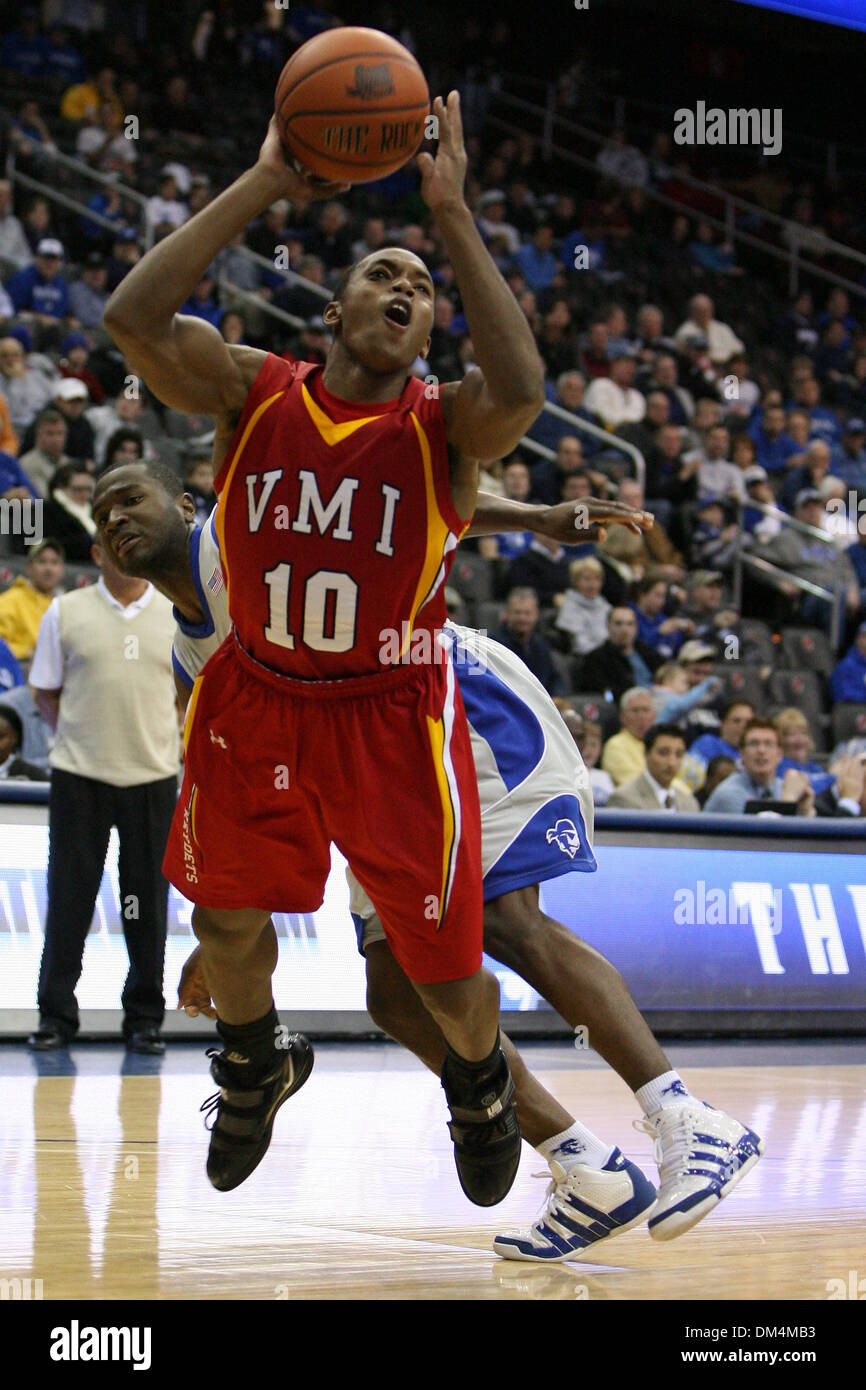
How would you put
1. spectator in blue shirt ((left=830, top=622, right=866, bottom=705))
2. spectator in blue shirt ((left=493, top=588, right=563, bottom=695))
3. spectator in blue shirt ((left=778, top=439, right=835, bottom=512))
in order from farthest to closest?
spectator in blue shirt ((left=778, top=439, right=835, bottom=512)), spectator in blue shirt ((left=830, top=622, right=866, bottom=705)), spectator in blue shirt ((left=493, top=588, right=563, bottom=695))

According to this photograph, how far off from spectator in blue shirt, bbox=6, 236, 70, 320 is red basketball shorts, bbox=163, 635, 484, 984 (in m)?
9.29

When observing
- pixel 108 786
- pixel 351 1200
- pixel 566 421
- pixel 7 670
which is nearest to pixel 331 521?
pixel 351 1200

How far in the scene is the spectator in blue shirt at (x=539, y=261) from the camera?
15219 millimetres

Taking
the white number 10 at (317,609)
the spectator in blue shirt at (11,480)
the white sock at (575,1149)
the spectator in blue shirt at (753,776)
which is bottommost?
the white sock at (575,1149)

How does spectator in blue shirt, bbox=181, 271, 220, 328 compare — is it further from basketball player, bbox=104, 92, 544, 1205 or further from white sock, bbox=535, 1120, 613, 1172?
white sock, bbox=535, 1120, 613, 1172

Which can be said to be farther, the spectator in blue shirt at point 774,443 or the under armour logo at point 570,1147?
the spectator in blue shirt at point 774,443

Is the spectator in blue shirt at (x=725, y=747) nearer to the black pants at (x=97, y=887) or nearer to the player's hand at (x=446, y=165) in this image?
the black pants at (x=97, y=887)

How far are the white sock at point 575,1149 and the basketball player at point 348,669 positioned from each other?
0.24 metres

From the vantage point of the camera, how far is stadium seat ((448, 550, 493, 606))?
38.0 ft

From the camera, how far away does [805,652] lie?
42.8 feet

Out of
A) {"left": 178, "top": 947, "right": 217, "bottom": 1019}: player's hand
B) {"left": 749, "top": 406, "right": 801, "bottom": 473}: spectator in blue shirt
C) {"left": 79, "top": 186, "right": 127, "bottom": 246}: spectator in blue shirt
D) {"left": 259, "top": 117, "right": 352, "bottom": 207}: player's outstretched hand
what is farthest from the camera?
{"left": 749, "top": 406, "right": 801, "bottom": 473}: spectator in blue shirt

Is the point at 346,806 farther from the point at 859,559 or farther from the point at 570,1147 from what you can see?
the point at 859,559

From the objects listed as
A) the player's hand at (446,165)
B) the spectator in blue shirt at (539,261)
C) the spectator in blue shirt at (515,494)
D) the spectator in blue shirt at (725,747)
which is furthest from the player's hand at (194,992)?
the spectator in blue shirt at (539,261)

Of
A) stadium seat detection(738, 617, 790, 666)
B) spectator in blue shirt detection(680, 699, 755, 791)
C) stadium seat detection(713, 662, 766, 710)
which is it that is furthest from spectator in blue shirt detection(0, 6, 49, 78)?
spectator in blue shirt detection(680, 699, 755, 791)
